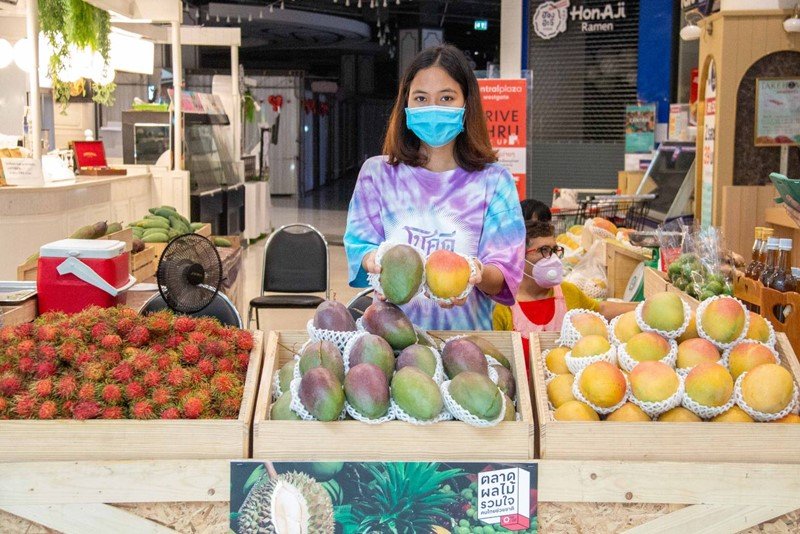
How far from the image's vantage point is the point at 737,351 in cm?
243

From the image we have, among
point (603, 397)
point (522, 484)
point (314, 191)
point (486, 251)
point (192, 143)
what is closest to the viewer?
point (522, 484)

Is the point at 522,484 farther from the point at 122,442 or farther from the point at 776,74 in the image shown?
the point at 776,74

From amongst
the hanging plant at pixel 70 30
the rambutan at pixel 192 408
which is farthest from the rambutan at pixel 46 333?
the hanging plant at pixel 70 30

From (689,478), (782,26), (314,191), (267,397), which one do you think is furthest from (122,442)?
(314,191)

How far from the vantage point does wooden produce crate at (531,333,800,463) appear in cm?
216

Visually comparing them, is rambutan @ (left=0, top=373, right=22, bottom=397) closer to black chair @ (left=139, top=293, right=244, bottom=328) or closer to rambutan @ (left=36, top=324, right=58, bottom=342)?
rambutan @ (left=36, top=324, right=58, bottom=342)

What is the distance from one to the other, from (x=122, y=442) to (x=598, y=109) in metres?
10.5

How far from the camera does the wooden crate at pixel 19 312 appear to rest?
3.46 metres

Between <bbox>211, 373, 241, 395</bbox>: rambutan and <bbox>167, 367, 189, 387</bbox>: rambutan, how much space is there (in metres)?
0.07

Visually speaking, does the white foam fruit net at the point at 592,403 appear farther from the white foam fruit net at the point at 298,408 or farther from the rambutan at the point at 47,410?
the rambutan at the point at 47,410

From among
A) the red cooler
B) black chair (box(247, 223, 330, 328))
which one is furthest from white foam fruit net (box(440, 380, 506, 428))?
black chair (box(247, 223, 330, 328))

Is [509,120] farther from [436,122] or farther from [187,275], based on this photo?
[436,122]

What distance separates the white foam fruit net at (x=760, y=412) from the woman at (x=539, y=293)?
1.97 m

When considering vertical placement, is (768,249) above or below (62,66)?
below
